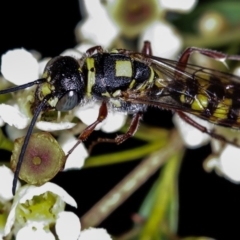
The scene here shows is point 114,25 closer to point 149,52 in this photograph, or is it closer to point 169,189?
point 149,52

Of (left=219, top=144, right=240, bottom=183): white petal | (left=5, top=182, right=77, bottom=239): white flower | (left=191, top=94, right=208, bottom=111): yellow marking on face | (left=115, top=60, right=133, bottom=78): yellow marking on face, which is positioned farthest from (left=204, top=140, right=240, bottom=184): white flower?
(left=5, top=182, right=77, bottom=239): white flower

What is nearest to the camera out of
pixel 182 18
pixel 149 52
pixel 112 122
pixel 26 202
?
pixel 26 202

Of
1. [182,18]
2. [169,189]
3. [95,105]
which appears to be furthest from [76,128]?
[182,18]

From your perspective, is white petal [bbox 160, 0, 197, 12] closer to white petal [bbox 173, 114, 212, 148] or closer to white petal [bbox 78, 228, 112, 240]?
white petal [bbox 173, 114, 212, 148]

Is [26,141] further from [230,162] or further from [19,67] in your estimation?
[230,162]

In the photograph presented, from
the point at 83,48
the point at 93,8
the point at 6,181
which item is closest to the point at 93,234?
the point at 6,181

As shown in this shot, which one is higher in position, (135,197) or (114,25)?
(114,25)
